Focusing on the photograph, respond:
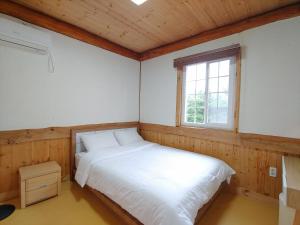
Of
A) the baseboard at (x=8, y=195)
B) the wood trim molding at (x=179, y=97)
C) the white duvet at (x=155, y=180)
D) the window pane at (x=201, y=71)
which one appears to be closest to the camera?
the white duvet at (x=155, y=180)

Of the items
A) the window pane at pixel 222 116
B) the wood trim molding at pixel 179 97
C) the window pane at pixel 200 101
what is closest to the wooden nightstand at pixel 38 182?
the wood trim molding at pixel 179 97

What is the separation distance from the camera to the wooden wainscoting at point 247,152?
2006 mm

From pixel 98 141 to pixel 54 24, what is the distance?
6.20 ft

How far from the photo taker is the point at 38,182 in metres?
1.94

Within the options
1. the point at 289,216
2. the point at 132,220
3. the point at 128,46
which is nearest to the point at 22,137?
the point at 132,220

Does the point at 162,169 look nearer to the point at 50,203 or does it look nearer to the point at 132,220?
the point at 132,220

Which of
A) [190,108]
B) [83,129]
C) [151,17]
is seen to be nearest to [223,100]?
[190,108]

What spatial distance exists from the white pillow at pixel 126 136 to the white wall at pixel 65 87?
1.00 feet

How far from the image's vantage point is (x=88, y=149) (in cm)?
250

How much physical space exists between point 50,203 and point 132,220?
1.19m

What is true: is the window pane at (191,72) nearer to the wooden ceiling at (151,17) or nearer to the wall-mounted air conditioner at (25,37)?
the wooden ceiling at (151,17)

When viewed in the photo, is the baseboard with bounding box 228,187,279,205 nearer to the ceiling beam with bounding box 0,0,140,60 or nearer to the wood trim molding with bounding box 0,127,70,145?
the wood trim molding with bounding box 0,127,70,145

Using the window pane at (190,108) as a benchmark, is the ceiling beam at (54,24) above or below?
above

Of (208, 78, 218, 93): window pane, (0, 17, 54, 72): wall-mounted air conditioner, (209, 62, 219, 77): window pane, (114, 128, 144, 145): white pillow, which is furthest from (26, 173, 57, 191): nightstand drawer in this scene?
(209, 62, 219, 77): window pane
